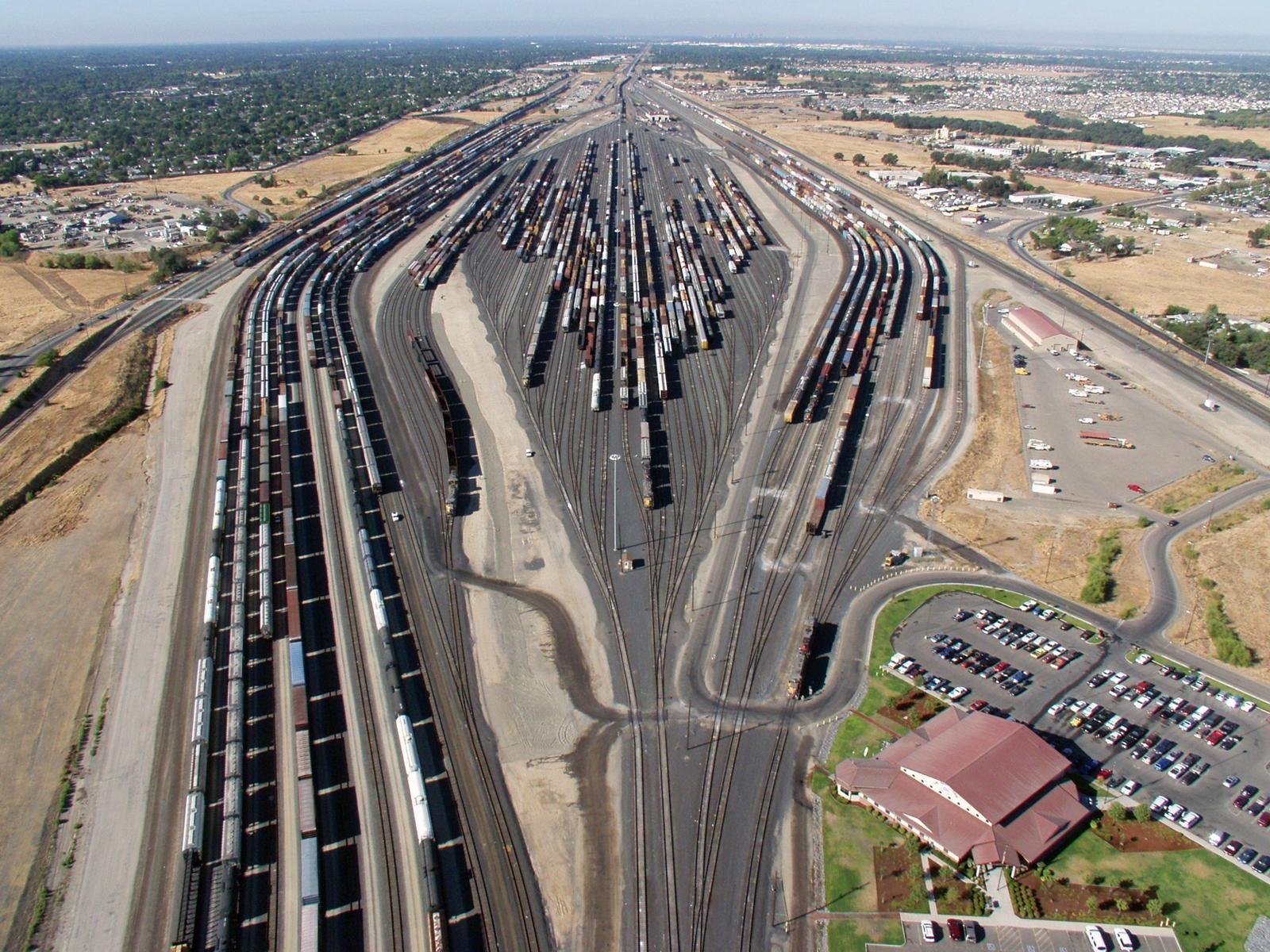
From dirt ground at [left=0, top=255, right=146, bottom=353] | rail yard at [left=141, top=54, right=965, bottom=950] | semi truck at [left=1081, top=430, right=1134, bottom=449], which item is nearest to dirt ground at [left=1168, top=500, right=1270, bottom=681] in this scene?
semi truck at [left=1081, top=430, right=1134, bottom=449]

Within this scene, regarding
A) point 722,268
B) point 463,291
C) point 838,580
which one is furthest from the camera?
point 722,268

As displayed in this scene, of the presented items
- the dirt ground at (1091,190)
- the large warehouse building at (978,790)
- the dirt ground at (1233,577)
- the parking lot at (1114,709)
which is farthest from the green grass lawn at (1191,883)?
the dirt ground at (1091,190)

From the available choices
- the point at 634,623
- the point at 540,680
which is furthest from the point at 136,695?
the point at 634,623

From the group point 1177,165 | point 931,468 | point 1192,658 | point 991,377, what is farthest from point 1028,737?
point 1177,165

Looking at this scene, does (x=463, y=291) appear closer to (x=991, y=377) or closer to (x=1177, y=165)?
(x=991, y=377)

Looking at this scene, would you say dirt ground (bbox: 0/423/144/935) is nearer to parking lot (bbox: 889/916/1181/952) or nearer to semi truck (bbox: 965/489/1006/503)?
parking lot (bbox: 889/916/1181/952)

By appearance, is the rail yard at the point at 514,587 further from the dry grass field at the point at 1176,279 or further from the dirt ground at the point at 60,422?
the dry grass field at the point at 1176,279
